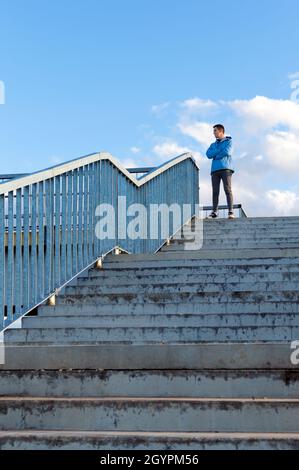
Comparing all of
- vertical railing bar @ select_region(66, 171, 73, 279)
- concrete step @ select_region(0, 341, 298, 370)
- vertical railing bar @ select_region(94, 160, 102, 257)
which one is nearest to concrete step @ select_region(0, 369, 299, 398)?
concrete step @ select_region(0, 341, 298, 370)

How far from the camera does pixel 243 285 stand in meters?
5.49

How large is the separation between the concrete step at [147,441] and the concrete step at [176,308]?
1709 mm

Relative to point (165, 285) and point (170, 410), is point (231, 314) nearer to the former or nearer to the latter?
point (165, 285)

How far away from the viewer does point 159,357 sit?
3678mm

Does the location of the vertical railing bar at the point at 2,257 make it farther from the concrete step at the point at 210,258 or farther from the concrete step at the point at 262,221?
the concrete step at the point at 262,221

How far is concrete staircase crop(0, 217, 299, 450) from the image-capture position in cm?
315

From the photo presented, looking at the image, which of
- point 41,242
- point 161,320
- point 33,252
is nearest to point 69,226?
point 41,242

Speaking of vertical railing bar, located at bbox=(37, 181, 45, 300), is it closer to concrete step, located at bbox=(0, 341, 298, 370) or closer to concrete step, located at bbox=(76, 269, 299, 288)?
concrete step, located at bbox=(76, 269, 299, 288)

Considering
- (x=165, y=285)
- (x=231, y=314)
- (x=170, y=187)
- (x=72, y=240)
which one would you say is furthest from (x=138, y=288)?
(x=170, y=187)

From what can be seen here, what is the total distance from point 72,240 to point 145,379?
255cm

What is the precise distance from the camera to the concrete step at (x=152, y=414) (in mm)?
3182

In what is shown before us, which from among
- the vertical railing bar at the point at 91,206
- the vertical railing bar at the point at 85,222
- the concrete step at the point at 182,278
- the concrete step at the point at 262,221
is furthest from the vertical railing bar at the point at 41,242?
the concrete step at the point at 262,221

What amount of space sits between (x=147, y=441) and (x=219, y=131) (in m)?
7.77

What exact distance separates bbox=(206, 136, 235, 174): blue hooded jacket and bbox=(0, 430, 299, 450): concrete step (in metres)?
7.51
